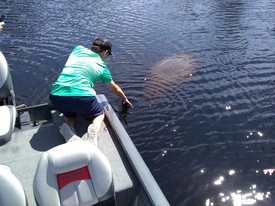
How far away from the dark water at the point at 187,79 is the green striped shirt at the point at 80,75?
1.50 meters

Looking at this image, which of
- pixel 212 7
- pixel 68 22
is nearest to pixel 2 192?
pixel 68 22

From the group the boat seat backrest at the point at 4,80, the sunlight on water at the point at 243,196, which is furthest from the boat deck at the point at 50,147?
the sunlight on water at the point at 243,196

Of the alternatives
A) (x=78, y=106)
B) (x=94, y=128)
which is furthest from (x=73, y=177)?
(x=78, y=106)

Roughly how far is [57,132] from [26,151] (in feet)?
1.95

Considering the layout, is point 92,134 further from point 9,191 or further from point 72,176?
point 9,191

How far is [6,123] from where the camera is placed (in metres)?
4.41

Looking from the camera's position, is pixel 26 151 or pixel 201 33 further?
pixel 201 33

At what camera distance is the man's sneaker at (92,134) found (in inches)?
189


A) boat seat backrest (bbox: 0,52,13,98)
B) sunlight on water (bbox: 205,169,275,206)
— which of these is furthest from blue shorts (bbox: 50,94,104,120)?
sunlight on water (bbox: 205,169,275,206)

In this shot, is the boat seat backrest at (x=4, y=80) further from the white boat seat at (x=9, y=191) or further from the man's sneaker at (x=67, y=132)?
the white boat seat at (x=9, y=191)

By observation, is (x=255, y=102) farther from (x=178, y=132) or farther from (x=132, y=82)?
(x=132, y=82)

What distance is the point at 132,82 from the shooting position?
27.2 ft

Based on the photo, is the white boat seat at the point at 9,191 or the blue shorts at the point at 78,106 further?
the blue shorts at the point at 78,106

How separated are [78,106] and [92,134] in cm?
53
